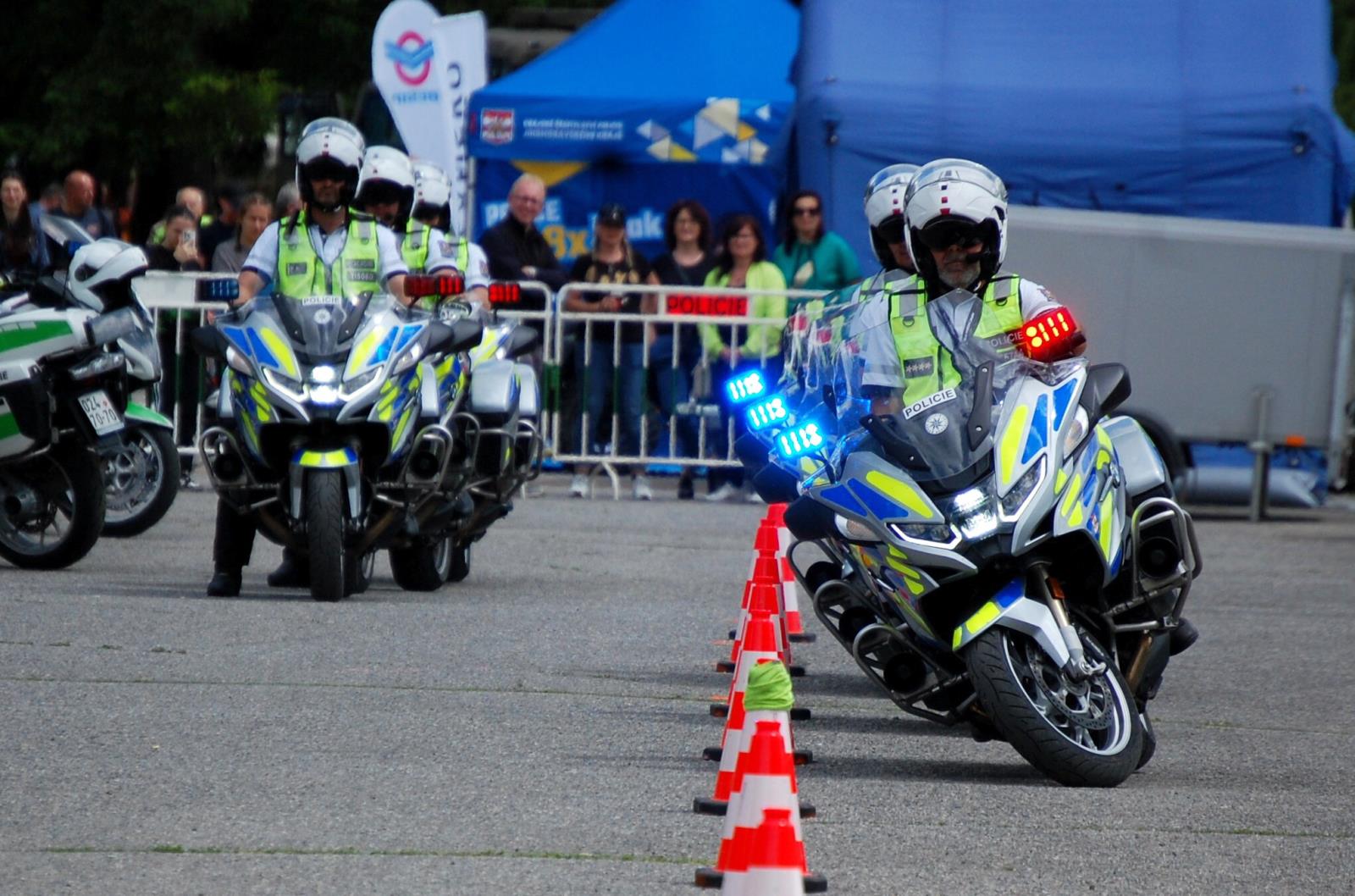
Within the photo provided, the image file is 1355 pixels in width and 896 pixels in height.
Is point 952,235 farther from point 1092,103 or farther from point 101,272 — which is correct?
point 1092,103

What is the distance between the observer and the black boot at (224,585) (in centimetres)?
1129

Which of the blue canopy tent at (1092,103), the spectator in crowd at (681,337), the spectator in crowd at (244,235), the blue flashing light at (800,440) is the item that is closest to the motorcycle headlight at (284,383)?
the blue flashing light at (800,440)

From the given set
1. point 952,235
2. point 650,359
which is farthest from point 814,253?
point 952,235

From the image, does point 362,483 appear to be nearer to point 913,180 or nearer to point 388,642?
point 388,642

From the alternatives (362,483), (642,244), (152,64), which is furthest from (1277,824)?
(152,64)

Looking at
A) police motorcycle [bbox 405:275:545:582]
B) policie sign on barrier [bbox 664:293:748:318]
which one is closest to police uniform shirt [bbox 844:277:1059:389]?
police motorcycle [bbox 405:275:545:582]

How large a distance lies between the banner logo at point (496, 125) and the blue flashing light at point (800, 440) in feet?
47.2

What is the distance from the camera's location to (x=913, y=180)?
311 inches

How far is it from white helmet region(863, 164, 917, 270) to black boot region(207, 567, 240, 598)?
3.31 metres

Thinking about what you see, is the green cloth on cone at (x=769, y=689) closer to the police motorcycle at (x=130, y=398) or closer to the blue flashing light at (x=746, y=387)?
the blue flashing light at (x=746, y=387)

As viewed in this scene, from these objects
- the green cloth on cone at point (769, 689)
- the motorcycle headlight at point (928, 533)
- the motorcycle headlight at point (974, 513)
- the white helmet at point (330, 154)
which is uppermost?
the white helmet at point (330, 154)

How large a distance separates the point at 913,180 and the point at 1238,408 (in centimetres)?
1131

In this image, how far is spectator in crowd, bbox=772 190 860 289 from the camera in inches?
699

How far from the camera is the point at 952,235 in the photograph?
774 centimetres
